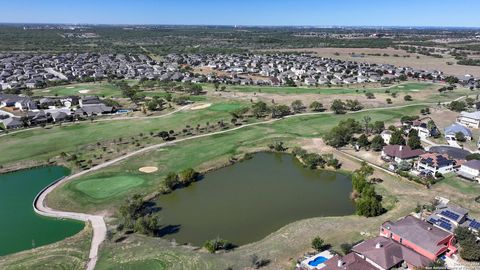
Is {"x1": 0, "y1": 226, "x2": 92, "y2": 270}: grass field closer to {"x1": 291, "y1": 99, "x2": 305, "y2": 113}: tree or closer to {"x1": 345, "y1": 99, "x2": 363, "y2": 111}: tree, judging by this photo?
{"x1": 291, "y1": 99, "x2": 305, "y2": 113}: tree

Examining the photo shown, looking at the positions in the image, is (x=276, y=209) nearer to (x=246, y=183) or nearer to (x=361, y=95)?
(x=246, y=183)

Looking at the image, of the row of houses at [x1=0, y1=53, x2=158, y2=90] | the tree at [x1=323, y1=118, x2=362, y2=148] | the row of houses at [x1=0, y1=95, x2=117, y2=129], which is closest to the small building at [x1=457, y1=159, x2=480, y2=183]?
the tree at [x1=323, y1=118, x2=362, y2=148]

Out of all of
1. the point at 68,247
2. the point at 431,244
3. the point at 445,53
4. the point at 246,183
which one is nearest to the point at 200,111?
the point at 246,183

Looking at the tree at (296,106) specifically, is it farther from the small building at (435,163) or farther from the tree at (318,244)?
the tree at (318,244)

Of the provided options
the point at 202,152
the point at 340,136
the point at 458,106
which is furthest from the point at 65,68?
the point at 458,106

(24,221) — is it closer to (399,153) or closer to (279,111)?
(399,153)
